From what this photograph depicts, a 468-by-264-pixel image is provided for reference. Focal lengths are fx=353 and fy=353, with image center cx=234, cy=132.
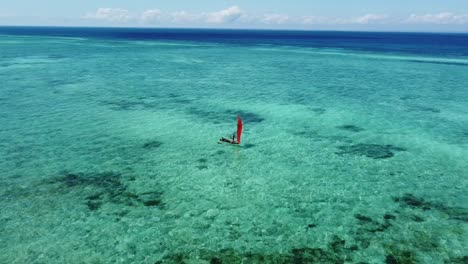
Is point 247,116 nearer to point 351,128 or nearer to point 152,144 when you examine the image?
point 351,128

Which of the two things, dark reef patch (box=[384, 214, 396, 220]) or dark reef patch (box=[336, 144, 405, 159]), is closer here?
dark reef patch (box=[384, 214, 396, 220])

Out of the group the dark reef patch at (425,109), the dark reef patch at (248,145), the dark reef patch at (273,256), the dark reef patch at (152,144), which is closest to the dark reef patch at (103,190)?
the dark reef patch at (273,256)

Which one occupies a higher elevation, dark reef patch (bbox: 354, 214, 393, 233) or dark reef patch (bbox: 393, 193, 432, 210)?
dark reef patch (bbox: 393, 193, 432, 210)

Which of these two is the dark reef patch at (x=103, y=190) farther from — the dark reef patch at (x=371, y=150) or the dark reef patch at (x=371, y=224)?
the dark reef patch at (x=371, y=150)

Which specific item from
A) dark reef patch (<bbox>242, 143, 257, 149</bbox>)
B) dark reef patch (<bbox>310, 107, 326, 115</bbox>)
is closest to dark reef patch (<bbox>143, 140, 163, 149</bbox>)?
dark reef patch (<bbox>242, 143, 257, 149</bbox>)

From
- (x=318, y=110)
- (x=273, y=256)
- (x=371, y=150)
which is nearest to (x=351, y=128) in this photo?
(x=371, y=150)

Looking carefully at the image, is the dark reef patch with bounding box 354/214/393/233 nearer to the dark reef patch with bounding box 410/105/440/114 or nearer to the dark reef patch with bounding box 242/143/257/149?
the dark reef patch with bounding box 242/143/257/149

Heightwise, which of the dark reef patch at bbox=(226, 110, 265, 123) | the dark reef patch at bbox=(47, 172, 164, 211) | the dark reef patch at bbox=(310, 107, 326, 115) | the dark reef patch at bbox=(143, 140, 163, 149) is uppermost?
the dark reef patch at bbox=(310, 107, 326, 115)

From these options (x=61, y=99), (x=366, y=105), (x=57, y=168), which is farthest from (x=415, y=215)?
(x=61, y=99)
